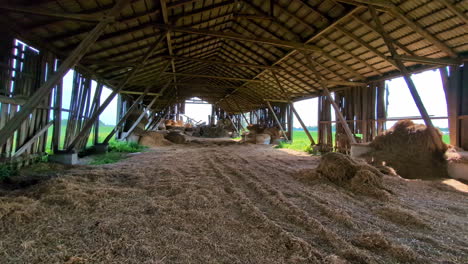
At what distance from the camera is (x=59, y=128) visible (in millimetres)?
6629

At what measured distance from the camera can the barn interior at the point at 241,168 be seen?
2188 millimetres

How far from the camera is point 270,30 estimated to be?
29.5 feet

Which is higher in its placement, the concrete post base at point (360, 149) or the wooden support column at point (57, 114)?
the wooden support column at point (57, 114)

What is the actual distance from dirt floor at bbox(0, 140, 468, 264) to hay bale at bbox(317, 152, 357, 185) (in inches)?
20.0

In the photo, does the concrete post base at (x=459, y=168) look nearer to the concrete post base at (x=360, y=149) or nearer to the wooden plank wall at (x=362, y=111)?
the concrete post base at (x=360, y=149)

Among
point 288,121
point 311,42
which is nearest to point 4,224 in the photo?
point 311,42

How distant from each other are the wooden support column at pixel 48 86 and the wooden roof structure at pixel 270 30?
0.91ft

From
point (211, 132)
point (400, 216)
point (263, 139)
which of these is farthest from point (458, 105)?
point (211, 132)

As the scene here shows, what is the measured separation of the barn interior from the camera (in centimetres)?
219

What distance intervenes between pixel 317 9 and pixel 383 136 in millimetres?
4558

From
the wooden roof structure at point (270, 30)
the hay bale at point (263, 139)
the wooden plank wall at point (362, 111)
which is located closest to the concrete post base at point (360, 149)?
the wooden plank wall at point (362, 111)

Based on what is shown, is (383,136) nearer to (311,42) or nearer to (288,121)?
(311,42)

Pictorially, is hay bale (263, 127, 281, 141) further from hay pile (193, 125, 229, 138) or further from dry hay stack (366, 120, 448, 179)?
dry hay stack (366, 120, 448, 179)

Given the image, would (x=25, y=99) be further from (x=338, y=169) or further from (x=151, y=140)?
(x=151, y=140)
